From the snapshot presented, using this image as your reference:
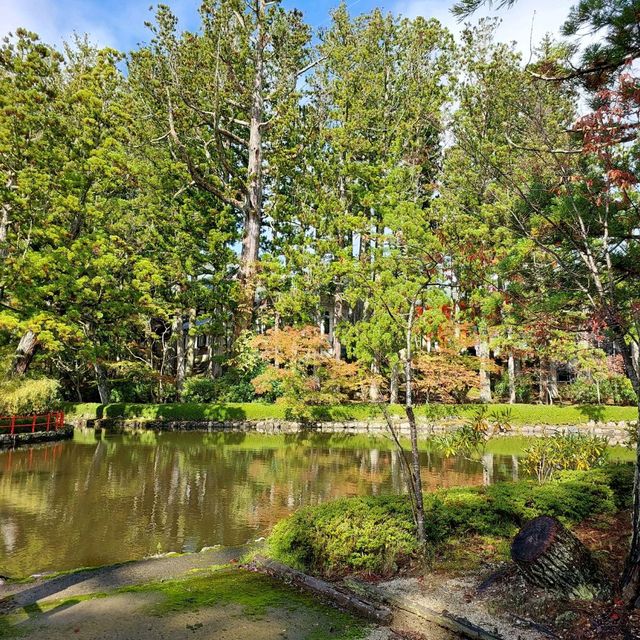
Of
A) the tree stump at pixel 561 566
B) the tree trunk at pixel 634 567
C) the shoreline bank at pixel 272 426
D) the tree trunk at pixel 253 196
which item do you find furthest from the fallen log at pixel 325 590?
the tree trunk at pixel 253 196

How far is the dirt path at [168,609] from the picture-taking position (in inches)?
162

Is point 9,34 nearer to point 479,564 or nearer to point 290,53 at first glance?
point 290,53

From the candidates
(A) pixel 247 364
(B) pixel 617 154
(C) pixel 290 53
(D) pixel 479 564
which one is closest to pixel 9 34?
(C) pixel 290 53

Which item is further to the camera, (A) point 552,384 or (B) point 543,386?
(B) point 543,386

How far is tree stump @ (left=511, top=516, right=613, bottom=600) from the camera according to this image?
4.27 meters

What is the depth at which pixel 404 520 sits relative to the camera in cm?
580

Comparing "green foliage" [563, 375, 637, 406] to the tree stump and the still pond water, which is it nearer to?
the still pond water

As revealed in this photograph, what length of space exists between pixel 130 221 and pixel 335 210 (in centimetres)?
1073

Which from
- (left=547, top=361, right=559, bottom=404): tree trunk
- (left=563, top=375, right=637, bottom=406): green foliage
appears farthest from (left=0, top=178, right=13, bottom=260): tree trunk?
(left=563, top=375, right=637, bottom=406): green foliage

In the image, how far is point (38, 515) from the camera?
8.98m

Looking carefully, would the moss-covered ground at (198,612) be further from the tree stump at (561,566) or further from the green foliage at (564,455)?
the green foliage at (564,455)

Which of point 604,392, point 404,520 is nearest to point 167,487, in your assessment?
point 404,520

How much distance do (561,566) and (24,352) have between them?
67.2 feet

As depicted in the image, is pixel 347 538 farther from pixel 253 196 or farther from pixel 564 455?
pixel 253 196
